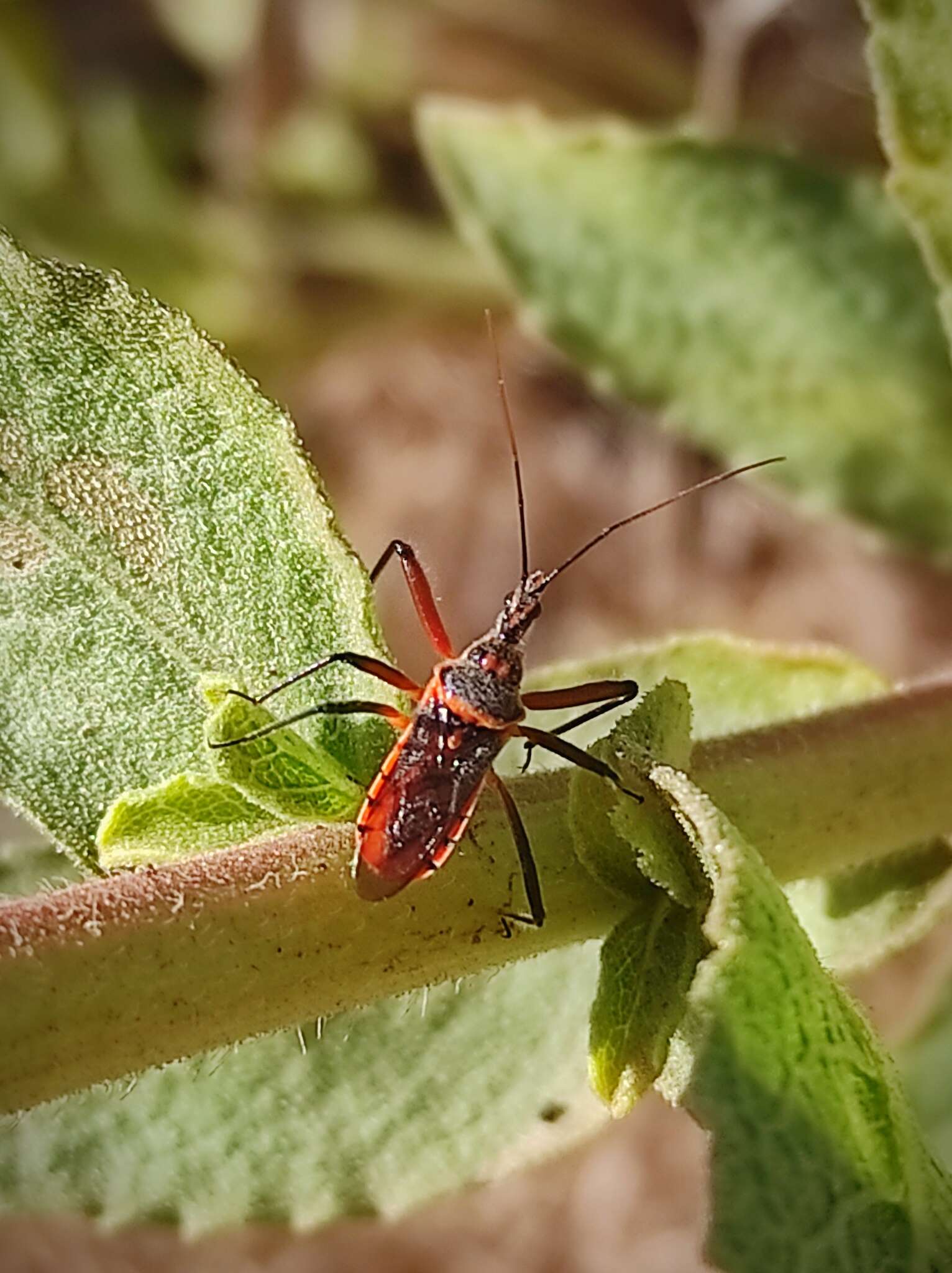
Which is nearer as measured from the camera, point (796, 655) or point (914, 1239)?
point (914, 1239)

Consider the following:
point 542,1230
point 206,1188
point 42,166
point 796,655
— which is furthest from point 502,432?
point 206,1188

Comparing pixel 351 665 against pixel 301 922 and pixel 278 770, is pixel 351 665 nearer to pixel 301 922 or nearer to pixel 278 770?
pixel 278 770

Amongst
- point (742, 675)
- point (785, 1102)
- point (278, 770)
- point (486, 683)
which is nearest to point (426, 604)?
point (486, 683)

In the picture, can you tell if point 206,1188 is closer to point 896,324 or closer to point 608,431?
point 896,324

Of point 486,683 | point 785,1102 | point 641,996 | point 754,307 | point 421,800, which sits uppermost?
point 754,307

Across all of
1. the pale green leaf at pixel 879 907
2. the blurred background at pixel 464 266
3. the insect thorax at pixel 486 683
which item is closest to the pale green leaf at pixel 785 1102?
the pale green leaf at pixel 879 907

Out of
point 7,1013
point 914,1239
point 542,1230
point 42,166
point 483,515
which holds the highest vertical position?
point 42,166

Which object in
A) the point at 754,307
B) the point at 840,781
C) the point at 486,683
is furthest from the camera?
the point at 754,307

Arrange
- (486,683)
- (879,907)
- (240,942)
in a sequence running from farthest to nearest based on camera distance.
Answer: (486,683) < (879,907) < (240,942)
